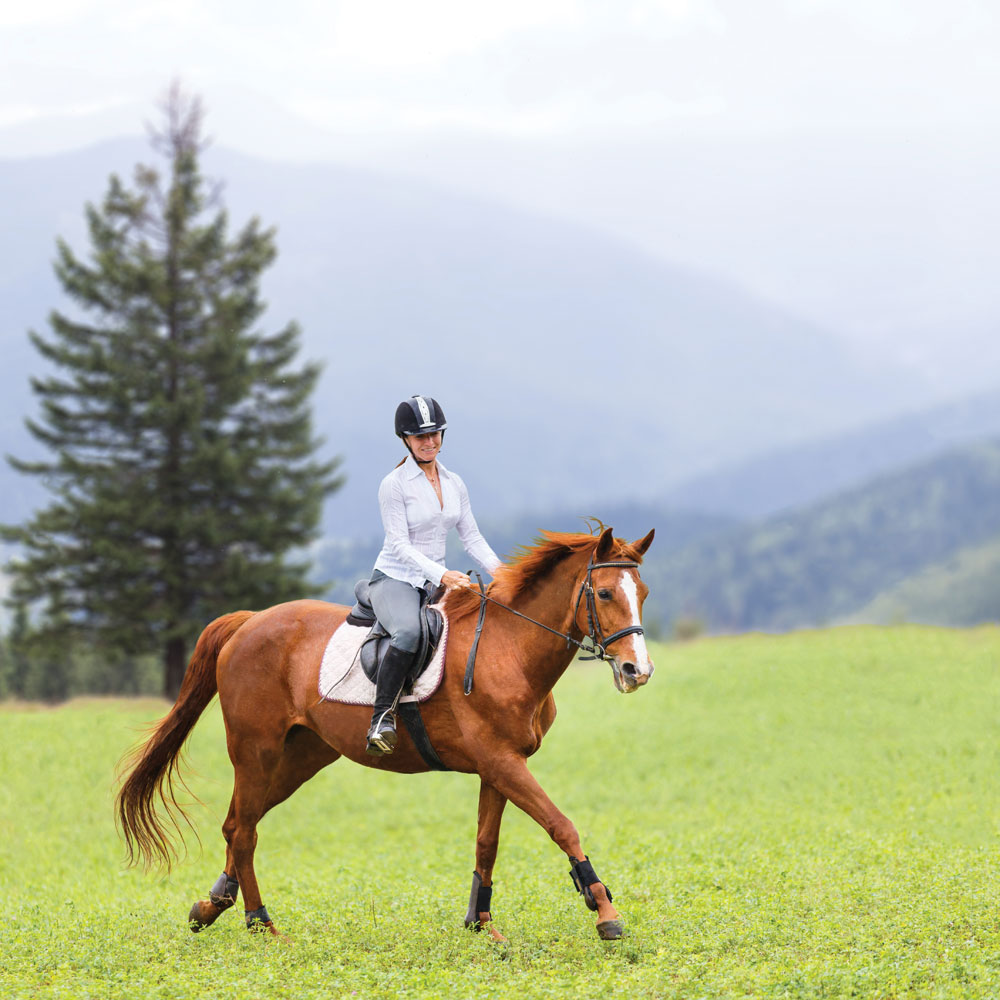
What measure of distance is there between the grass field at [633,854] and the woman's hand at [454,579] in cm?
256

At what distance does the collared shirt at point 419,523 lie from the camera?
805 centimetres

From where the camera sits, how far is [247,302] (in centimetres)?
3409

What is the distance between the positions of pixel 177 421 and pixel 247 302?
4.87 m

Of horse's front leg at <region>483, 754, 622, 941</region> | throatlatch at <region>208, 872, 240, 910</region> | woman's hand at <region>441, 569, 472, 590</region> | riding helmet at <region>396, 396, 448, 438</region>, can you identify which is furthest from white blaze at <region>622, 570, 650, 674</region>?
throatlatch at <region>208, 872, 240, 910</region>

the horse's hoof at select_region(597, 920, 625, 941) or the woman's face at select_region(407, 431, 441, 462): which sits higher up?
the woman's face at select_region(407, 431, 441, 462)

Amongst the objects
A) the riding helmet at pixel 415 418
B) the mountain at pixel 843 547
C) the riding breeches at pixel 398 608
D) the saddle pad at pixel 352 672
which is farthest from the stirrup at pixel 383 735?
the mountain at pixel 843 547

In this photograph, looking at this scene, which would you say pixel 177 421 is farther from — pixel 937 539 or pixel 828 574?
pixel 937 539

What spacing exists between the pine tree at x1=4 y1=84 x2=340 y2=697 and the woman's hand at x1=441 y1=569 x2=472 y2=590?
2334cm

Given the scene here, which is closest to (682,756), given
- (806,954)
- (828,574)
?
(806,954)

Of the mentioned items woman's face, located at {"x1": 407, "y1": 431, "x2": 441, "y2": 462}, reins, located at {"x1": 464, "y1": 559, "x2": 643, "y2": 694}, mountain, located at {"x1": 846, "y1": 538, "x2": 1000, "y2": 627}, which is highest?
woman's face, located at {"x1": 407, "y1": 431, "x2": 441, "y2": 462}

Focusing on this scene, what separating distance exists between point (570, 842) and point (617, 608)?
1.56 meters

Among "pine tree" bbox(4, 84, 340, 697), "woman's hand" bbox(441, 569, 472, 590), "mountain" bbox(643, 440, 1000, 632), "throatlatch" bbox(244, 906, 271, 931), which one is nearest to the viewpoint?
"woman's hand" bbox(441, 569, 472, 590)

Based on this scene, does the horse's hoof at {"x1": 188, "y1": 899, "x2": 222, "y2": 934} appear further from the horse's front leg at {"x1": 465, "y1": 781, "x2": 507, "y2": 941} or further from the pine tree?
the pine tree

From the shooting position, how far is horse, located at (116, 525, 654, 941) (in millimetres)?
7324
